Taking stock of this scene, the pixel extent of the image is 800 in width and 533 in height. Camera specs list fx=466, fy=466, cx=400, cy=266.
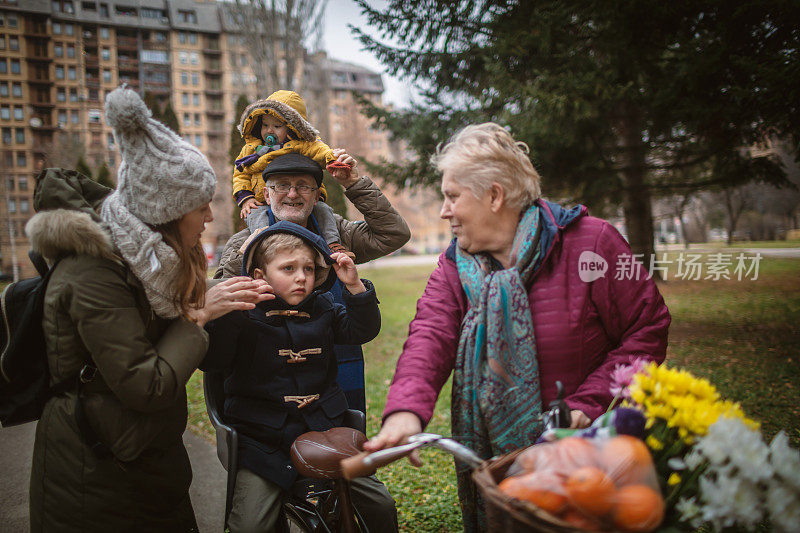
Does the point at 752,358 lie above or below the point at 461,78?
below

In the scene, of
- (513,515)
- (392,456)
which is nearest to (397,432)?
(392,456)

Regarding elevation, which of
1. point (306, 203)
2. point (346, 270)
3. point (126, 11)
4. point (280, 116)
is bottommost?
point (346, 270)

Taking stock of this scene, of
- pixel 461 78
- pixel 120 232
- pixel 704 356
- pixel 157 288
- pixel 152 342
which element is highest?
pixel 461 78

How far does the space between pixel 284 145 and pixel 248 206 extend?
47 cm

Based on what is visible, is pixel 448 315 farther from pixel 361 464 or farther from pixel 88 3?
pixel 88 3

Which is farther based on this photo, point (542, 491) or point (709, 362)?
point (709, 362)

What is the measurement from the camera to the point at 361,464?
1.35 metres

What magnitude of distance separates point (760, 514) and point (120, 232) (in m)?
2.12

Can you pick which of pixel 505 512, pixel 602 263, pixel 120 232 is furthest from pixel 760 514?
pixel 120 232

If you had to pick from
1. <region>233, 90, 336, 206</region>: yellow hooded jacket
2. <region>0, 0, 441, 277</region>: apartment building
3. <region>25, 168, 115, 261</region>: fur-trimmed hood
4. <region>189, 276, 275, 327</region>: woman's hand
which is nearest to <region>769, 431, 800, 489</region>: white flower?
<region>189, 276, 275, 327</region>: woman's hand

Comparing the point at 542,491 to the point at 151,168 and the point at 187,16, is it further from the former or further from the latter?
the point at 187,16

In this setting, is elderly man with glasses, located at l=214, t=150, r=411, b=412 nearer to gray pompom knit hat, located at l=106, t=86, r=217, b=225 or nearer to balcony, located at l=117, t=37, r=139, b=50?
gray pompom knit hat, located at l=106, t=86, r=217, b=225

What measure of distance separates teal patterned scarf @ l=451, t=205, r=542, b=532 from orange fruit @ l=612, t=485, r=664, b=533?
0.68m

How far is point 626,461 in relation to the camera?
111 centimetres
